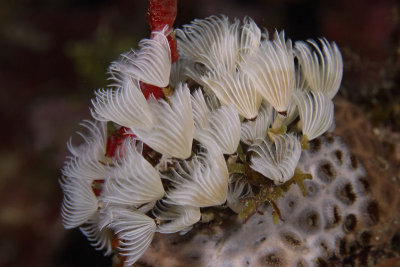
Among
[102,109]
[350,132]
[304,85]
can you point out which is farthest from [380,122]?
[102,109]

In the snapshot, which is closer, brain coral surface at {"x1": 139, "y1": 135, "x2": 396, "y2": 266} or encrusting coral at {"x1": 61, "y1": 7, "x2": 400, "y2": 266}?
encrusting coral at {"x1": 61, "y1": 7, "x2": 400, "y2": 266}

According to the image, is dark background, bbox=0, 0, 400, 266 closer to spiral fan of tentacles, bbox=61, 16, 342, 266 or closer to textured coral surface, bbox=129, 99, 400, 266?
textured coral surface, bbox=129, 99, 400, 266

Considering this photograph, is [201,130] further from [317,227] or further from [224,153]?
[317,227]

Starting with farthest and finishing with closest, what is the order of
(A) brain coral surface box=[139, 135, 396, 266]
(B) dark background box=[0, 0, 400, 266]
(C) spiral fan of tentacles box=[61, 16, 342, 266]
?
1. (B) dark background box=[0, 0, 400, 266]
2. (A) brain coral surface box=[139, 135, 396, 266]
3. (C) spiral fan of tentacles box=[61, 16, 342, 266]

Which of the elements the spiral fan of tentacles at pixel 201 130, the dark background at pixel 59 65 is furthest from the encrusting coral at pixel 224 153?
the dark background at pixel 59 65

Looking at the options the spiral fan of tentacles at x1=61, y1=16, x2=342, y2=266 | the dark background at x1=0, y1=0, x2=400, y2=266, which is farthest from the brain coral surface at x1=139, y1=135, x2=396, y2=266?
the dark background at x1=0, y1=0, x2=400, y2=266

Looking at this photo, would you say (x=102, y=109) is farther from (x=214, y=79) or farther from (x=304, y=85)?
(x=304, y=85)
